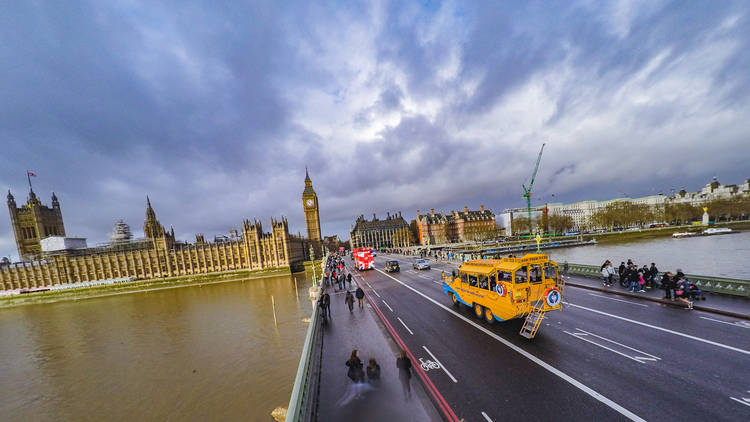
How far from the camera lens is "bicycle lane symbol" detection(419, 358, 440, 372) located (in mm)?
10473

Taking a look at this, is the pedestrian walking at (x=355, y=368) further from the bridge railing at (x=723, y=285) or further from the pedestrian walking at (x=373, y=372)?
the bridge railing at (x=723, y=285)

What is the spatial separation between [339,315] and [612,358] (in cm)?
1475

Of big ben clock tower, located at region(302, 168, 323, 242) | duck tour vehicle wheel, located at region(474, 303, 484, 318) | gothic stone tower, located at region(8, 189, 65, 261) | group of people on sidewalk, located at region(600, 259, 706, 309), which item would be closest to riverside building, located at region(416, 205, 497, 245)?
big ben clock tower, located at region(302, 168, 323, 242)

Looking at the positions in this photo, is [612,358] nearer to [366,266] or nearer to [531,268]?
[531,268]

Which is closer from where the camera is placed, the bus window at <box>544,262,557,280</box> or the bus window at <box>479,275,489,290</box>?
the bus window at <box>544,262,557,280</box>

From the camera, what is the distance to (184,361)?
23.6 metres

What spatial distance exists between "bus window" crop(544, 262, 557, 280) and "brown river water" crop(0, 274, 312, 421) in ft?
57.0

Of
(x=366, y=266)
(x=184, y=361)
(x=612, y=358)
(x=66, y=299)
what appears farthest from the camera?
(x=66, y=299)

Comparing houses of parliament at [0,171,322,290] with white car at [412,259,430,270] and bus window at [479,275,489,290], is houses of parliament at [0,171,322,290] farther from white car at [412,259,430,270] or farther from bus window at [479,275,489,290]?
bus window at [479,275,489,290]

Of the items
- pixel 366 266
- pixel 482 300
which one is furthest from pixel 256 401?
pixel 366 266

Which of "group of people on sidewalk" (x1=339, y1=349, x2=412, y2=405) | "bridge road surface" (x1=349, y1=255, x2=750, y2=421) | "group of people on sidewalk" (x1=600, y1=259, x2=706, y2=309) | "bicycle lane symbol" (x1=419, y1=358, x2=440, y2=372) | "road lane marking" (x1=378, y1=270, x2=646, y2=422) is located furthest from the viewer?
"group of people on sidewalk" (x1=600, y1=259, x2=706, y2=309)

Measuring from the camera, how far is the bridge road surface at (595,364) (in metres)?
7.54

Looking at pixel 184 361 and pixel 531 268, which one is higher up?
pixel 531 268

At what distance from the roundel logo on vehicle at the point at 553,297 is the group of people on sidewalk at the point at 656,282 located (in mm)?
8102
